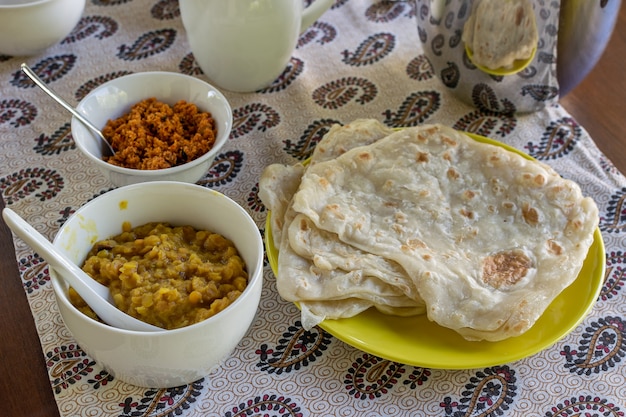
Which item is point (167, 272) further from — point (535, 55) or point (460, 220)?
point (535, 55)

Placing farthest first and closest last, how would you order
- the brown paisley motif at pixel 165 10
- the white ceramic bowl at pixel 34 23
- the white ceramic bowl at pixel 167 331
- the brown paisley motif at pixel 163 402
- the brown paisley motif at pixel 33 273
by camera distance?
the brown paisley motif at pixel 165 10 → the white ceramic bowl at pixel 34 23 → the brown paisley motif at pixel 33 273 → the brown paisley motif at pixel 163 402 → the white ceramic bowl at pixel 167 331

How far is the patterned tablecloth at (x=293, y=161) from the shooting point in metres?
1.11

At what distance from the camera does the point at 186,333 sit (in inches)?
38.3

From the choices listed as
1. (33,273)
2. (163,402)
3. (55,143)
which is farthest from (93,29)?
(163,402)

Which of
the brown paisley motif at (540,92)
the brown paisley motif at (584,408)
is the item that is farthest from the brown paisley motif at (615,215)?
the brown paisley motif at (584,408)

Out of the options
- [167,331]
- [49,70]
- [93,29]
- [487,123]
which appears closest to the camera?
[167,331]

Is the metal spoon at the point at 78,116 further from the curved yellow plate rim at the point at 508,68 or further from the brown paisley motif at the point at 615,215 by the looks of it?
the brown paisley motif at the point at 615,215

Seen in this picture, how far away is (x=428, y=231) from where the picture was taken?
1.21 metres

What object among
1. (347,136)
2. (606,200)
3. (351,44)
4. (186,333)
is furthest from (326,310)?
(351,44)

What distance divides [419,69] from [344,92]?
0.22 metres

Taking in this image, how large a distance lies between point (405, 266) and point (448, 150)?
31 cm

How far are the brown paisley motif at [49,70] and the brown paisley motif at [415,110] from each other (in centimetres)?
82

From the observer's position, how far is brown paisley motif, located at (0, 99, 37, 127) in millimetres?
1614

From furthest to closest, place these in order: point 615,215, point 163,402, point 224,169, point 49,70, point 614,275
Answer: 1. point 49,70
2. point 224,169
3. point 615,215
4. point 614,275
5. point 163,402
